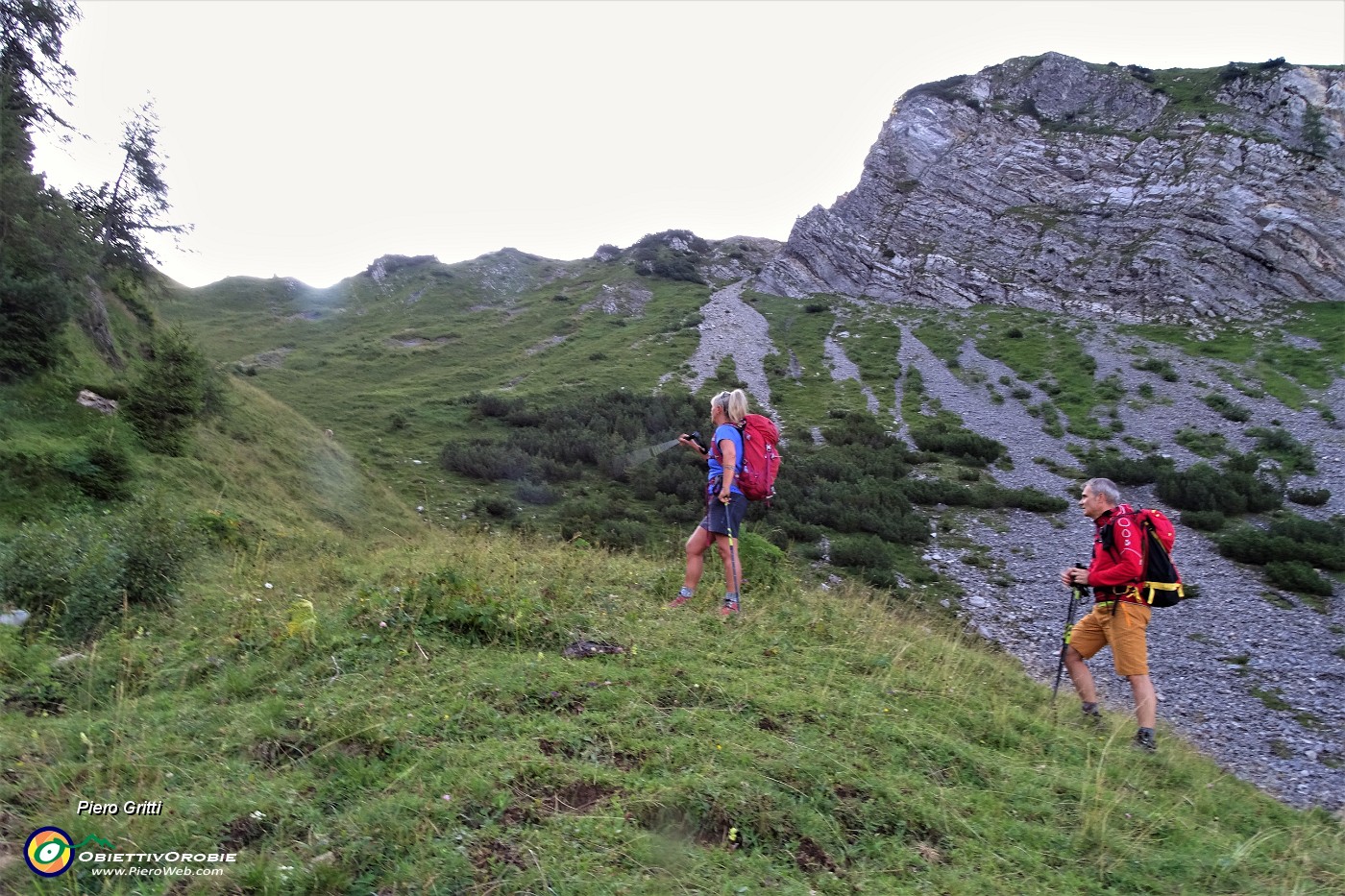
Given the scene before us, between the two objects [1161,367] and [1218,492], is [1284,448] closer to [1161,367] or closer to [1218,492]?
[1218,492]

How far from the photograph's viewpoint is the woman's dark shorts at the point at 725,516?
22.3ft

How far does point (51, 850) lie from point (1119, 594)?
6.98 metres

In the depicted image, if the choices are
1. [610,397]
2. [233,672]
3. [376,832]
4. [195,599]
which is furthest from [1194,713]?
[610,397]

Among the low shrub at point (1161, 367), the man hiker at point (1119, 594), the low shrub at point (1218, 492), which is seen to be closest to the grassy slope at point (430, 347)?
the man hiker at point (1119, 594)

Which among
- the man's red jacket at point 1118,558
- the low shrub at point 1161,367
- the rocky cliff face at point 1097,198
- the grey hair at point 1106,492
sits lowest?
the man's red jacket at point 1118,558

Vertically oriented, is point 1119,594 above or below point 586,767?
above

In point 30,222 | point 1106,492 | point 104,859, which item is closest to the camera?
point 104,859

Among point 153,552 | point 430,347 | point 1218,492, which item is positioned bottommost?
point 153,552

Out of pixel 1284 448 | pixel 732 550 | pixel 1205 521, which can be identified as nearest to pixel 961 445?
pixel 1205 521

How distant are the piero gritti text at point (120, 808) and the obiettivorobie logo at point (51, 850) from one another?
164mm

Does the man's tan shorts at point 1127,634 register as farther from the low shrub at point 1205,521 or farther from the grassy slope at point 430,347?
the grassy slope at point 430,347

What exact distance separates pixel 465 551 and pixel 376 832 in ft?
15.6

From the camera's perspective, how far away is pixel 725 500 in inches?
262

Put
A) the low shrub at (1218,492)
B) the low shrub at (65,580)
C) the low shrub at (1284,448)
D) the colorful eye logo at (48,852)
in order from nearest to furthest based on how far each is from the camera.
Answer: the colorful eye logo at (48,852)
the low shrub at (65,580)
the low shrub at (1218,492)
the low shrub at (1284,448)
